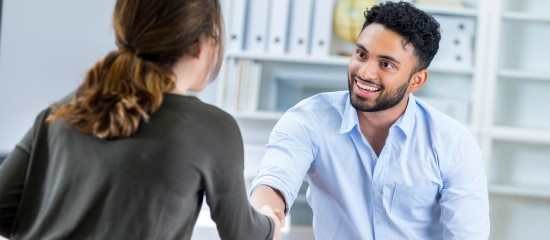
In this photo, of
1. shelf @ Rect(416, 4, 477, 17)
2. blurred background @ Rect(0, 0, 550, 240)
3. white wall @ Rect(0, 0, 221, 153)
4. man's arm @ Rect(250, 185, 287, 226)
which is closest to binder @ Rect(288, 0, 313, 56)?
blurred background @ Rect(0, 0, 550, 240)

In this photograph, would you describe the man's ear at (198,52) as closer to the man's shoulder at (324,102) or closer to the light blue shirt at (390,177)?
the light blue shirt at (390,177)

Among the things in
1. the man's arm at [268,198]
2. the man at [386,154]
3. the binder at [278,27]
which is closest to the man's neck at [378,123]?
the man at [386,154]

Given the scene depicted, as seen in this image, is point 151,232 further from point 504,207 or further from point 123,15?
point 504,207

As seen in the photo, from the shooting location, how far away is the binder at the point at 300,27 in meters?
3.49

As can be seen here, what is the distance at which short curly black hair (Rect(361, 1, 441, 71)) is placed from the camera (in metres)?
2.04

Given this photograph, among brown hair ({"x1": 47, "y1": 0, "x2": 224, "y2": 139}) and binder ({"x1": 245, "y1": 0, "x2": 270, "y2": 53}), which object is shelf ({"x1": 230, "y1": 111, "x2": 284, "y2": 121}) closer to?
binder ({"x1": 245, "y1": 0, "x2": 270, "y2": 53})

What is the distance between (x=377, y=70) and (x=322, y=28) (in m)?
1.49

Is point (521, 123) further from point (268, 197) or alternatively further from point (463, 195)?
point (268, 197)

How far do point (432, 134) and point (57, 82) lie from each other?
6.22ft

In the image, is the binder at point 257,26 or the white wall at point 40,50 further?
the binder at point 257,26

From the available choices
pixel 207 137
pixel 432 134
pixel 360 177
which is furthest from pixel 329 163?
pixel 207 137

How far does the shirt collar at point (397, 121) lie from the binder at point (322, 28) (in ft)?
4.77

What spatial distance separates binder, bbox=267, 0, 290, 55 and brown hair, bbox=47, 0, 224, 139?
2297 millimetres

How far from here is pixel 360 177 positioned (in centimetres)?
202
